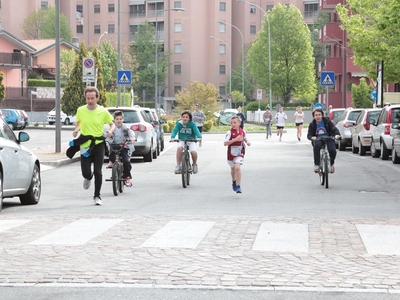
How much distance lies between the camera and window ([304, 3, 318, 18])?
424ft

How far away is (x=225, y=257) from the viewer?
31.2 ft

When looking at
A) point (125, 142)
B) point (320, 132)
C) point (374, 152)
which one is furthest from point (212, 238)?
point (374, 152)

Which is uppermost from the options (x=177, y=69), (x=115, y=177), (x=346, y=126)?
(x=177, y=69)

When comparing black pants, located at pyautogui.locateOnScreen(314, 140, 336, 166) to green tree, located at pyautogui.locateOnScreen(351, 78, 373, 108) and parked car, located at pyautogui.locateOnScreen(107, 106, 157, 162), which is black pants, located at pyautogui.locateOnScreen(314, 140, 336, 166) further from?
green tree, located at pyautogui.locateOnScreen(351, 78, 373, 108)

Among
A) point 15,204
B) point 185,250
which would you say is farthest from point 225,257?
point 15,204

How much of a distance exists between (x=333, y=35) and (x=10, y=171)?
5932 centimetres

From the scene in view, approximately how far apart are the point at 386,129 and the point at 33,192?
1559 centimetres

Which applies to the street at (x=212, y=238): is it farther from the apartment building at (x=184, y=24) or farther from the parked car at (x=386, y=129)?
the apartment building at (x=184, y=24)

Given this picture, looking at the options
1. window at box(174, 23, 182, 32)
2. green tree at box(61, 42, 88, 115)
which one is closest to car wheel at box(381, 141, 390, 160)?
green tree at box(61, 42, 88, 115)

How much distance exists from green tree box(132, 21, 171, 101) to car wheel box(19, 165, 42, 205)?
103271 millimetres

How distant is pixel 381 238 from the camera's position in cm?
1111

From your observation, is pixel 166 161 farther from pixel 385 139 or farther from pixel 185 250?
pixel 185 250

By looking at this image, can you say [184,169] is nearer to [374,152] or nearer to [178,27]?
[374,152]

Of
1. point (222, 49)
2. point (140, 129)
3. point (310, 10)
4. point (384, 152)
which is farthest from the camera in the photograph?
point (310, 10)
